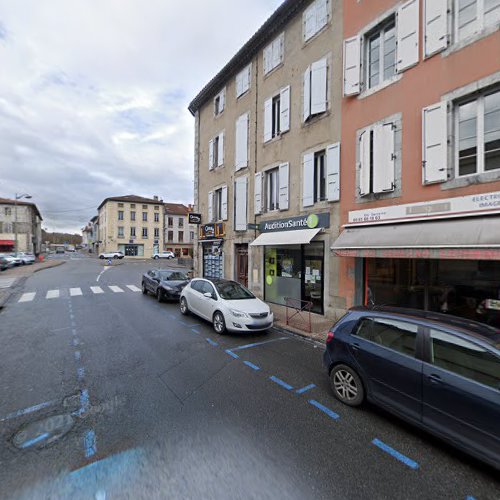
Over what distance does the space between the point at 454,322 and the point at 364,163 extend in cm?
580

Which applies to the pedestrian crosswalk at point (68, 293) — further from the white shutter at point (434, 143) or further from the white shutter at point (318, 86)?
the white shutter at point (434, 143)

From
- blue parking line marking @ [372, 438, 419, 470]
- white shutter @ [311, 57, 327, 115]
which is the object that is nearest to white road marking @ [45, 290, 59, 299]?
white shutter @ [311, 57, 327, 115]

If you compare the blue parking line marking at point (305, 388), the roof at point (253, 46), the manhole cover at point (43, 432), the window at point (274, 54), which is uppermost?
the roof at point (253, 46)

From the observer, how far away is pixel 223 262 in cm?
1437

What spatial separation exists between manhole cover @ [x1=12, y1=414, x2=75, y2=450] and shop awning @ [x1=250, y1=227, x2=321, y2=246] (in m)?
7.39

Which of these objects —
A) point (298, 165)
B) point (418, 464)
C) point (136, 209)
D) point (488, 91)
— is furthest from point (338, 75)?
point (136, 209)

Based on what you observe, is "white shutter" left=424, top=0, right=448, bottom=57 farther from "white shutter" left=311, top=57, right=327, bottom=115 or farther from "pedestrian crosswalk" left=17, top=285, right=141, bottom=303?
"pedestrian crosswalk" left=17, top=285, right=141, bottom=303

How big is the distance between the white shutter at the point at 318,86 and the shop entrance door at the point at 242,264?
670 cm

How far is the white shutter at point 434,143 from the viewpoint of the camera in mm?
6285

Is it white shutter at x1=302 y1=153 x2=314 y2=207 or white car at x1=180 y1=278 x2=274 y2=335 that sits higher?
white shutter at x1=302 y1=153 x2=314 y2=207

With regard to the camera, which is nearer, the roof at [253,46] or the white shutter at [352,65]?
the white shutter at [352,65]

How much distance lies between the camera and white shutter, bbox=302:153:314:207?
31.4 ft

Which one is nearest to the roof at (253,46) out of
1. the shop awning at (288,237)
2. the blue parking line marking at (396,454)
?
the shop awning at (288,237)

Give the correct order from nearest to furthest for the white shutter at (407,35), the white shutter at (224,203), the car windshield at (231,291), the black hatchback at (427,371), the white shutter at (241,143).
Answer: the black hatchback at (427,371) → the white shutter at (407,35) → the car windshield at (231,291) → the white shutter at (241,143) → the white shutter at (224,203)
